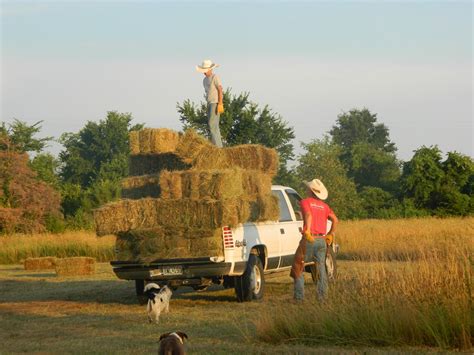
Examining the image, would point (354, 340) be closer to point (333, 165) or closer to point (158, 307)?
point (158, 307)

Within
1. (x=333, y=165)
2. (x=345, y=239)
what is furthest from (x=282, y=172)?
(x=345, y=239)

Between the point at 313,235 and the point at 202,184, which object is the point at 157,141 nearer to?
the point at 202,184

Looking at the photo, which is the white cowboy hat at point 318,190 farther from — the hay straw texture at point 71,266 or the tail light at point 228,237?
the hay straw texture at point 71,266

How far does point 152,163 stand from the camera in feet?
58.5

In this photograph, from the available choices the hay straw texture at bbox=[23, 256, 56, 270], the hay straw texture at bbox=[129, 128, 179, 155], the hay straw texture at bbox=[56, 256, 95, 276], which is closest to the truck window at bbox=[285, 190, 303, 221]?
the hay straw texture at bbox=[129, 128, 179, 155]

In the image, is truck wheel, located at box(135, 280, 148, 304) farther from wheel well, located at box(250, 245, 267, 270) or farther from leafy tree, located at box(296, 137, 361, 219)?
leafy tree, located at box(296, 137, 361, 219)

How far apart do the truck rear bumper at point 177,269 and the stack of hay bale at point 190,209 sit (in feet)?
0.36

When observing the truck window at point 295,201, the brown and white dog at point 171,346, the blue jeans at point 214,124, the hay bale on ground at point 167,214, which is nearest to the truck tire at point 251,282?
the hay bale on ground at point 167,214

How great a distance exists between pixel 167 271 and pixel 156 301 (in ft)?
5.51

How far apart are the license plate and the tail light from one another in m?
0.84

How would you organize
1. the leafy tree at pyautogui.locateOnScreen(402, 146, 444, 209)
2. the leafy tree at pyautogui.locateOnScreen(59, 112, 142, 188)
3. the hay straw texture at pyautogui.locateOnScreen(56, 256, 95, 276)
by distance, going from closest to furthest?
the hay straw texture at pyautogui.locateOnScreen(56, 256, 95, 276) → the leafy tree at pyautogui.locateOnScreen(402, 146, 444, 209) → the leafy tree at pyautogui.locateOnScreen(59, 112, 142, 188)

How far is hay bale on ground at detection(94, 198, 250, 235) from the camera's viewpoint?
15.3m

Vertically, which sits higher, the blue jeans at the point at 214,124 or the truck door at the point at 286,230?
the blue jeans at the point at 214,124

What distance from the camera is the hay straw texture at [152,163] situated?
1748 centimetres
